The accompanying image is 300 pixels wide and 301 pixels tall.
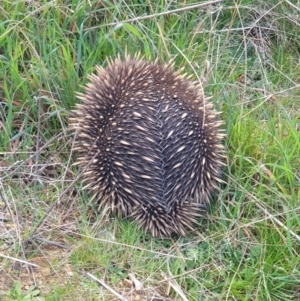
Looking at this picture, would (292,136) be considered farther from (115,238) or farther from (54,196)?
(54,196)

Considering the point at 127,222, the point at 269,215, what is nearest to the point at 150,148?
the point at 127,222

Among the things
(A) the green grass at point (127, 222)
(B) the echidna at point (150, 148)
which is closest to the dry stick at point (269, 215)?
(A) the green grass at point (127, 222)

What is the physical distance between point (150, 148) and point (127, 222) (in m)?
0.33

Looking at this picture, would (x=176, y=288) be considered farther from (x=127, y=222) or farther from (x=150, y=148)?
(x=150, y=148)

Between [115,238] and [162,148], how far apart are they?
40cm

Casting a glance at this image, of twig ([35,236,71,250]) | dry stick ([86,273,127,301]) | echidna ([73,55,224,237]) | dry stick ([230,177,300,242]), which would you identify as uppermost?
echidna ([73,55,224,237])

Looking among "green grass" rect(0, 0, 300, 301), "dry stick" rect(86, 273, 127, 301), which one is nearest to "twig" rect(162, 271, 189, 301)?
"green grass" rect(0, 0, 300, 301)

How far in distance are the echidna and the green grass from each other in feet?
0.30

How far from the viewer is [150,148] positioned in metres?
2.27

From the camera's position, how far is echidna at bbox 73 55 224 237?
2.27 metres

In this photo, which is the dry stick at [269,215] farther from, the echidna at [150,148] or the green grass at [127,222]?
the echidna at [150,148]

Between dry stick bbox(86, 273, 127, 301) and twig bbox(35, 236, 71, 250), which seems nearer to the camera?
dry stick bbox(86, 273, 127, 301)

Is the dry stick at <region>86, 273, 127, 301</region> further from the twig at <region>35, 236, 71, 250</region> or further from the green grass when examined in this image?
the twig at <region>35, 236, 71, 250</region>

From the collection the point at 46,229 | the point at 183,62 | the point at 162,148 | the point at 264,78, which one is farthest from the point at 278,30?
the point at 46,229
